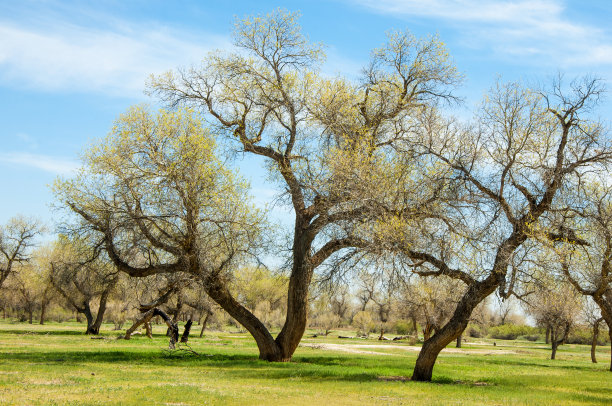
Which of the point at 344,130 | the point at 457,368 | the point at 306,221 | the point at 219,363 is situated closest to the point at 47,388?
the point at 219,363

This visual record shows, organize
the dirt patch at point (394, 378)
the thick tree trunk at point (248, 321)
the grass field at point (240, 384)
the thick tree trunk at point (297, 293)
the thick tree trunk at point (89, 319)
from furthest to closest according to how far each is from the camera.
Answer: the thick tree trunk at point (89, 319), the thick tree trunk at point (248, 321), the thick tree trunk at point (297, 293), the dirt patch at point (394, 378), the grass field at point (240, 384)

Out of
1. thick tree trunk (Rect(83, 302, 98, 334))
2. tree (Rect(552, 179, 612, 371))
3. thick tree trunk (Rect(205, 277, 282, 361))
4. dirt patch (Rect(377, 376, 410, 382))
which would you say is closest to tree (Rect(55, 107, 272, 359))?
thick tree trunk (Rect(205, 277, 282, 361))

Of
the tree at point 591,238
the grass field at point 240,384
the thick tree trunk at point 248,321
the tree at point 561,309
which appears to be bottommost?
the grass field at point 240,384

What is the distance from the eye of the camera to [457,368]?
28.9 metres

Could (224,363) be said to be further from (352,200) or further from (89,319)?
(89,319)

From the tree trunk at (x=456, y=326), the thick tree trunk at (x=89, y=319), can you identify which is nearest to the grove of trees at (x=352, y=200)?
the tree trunk at (x=456, y=326)

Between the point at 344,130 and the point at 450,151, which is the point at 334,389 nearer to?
the point at 450,151

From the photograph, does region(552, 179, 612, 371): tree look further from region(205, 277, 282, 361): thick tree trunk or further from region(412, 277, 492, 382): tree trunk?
region(205, 277, 282, 361): thick tree trunk

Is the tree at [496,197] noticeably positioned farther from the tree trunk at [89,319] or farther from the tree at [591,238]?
the tree trunk at [89,319]

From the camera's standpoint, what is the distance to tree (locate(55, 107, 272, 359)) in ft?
82.2

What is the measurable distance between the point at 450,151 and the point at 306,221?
7.65 metres

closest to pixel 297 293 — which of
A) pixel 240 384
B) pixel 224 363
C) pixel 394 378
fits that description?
pixel 224 363

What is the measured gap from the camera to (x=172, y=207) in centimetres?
2506

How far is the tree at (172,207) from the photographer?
25.0m
